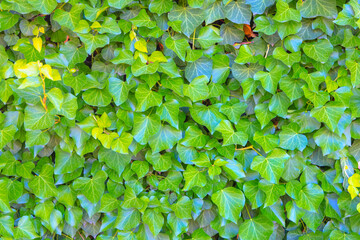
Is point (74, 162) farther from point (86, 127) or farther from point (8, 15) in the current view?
point (8, 15)

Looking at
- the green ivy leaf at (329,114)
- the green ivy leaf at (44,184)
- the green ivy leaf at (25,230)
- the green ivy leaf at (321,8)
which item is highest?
the green ivy leaf at (321,8)

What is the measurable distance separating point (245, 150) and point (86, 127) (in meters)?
0.88

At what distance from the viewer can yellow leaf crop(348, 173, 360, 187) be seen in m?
1.58

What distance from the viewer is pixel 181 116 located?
1646mm

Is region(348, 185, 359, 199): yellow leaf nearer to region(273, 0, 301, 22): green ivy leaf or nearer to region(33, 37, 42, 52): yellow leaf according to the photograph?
region(273, 0, 301, 22): green ivy leaf

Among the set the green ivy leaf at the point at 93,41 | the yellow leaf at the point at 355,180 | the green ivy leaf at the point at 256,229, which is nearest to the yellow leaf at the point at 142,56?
the green ivy leaf at the point at 93,41

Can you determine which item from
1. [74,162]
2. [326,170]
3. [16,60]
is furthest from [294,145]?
[16,60]

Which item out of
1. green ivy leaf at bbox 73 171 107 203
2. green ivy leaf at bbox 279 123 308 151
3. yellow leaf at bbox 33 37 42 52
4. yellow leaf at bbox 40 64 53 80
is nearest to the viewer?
yellow leaf at bbox 40 64 53 80

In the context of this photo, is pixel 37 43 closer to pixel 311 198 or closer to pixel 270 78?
pixel 270 78

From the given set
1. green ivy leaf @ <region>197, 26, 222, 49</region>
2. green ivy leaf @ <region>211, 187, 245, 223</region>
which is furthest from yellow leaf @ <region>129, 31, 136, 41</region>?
green ivy leaf @ <region>211, 187, 245, 223</region>

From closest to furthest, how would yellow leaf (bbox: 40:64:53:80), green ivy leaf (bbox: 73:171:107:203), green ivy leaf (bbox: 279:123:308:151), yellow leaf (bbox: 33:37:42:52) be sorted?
yellow leaf (bbox: 40:64:53:80) → yellow leaf (bbox: 33:37:42:52) → green ivy leaf (bbox: 279:123:308:151) → green ivy leaf (bbox: 73:171:107:203)

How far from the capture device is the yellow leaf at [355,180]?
1583 mm

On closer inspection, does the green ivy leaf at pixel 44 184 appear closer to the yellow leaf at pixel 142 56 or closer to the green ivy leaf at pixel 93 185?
the green ivy leaf at pixel 93 185

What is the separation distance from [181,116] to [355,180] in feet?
3.24
